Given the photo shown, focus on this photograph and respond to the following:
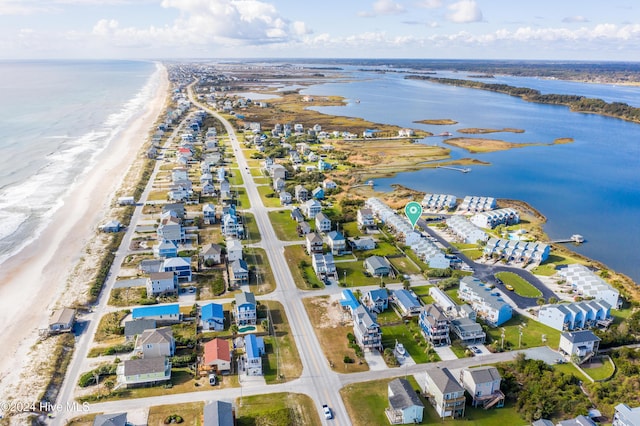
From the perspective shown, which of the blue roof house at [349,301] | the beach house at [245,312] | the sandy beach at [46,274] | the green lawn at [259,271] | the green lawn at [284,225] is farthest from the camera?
the green lawn at [284,225]

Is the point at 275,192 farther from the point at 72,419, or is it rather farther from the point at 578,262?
the point at 72,419

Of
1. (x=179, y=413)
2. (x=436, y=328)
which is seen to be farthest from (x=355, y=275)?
(x=179, y=413)

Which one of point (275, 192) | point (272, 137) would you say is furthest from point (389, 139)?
point (275, 192)

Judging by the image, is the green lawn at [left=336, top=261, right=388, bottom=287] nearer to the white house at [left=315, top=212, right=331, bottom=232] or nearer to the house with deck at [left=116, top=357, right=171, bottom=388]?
the white house at [left=315, top=212, right=331, bottom=232]

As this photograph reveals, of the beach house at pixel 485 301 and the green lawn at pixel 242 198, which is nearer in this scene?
the beach house at pixel 485 301

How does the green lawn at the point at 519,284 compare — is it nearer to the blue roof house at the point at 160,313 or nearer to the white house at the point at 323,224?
the white house at the point at 323,224

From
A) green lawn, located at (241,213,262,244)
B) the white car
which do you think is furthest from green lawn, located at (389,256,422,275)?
the white car

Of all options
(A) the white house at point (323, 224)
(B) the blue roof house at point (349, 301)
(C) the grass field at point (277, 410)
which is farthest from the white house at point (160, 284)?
(A) the white house at point (323, 224)
